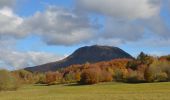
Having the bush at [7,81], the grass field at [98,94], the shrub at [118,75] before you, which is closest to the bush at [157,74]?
the shrub at [118,75]

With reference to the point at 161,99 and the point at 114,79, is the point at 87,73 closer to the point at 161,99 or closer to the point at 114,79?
the point at 114,79

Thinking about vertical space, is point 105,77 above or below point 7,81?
above

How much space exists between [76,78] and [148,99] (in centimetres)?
15384

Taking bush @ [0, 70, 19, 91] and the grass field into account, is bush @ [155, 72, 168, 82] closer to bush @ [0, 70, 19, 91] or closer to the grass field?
bush @ [0, 70, 19, 91]

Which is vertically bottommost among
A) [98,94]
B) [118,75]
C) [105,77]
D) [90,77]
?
[98,94]

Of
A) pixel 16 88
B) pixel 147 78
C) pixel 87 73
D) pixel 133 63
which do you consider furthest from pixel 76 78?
pixel 16 88

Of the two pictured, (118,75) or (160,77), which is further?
(118,75)

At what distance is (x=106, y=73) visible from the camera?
162m

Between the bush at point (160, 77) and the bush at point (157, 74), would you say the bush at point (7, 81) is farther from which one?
the bush at point (160, 77)

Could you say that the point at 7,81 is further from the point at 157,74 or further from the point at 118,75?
the point at 118,75

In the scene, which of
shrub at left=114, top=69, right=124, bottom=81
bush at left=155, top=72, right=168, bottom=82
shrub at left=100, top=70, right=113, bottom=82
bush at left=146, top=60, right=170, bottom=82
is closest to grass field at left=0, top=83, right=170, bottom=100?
bush at left=155, top=72, right=168, bottom=82

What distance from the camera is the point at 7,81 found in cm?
12069

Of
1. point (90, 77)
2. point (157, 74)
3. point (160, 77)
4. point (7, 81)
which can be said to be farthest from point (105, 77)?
point (7, 81)

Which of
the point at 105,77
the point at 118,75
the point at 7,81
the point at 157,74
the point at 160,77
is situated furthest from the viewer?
→ the point at 118,75
